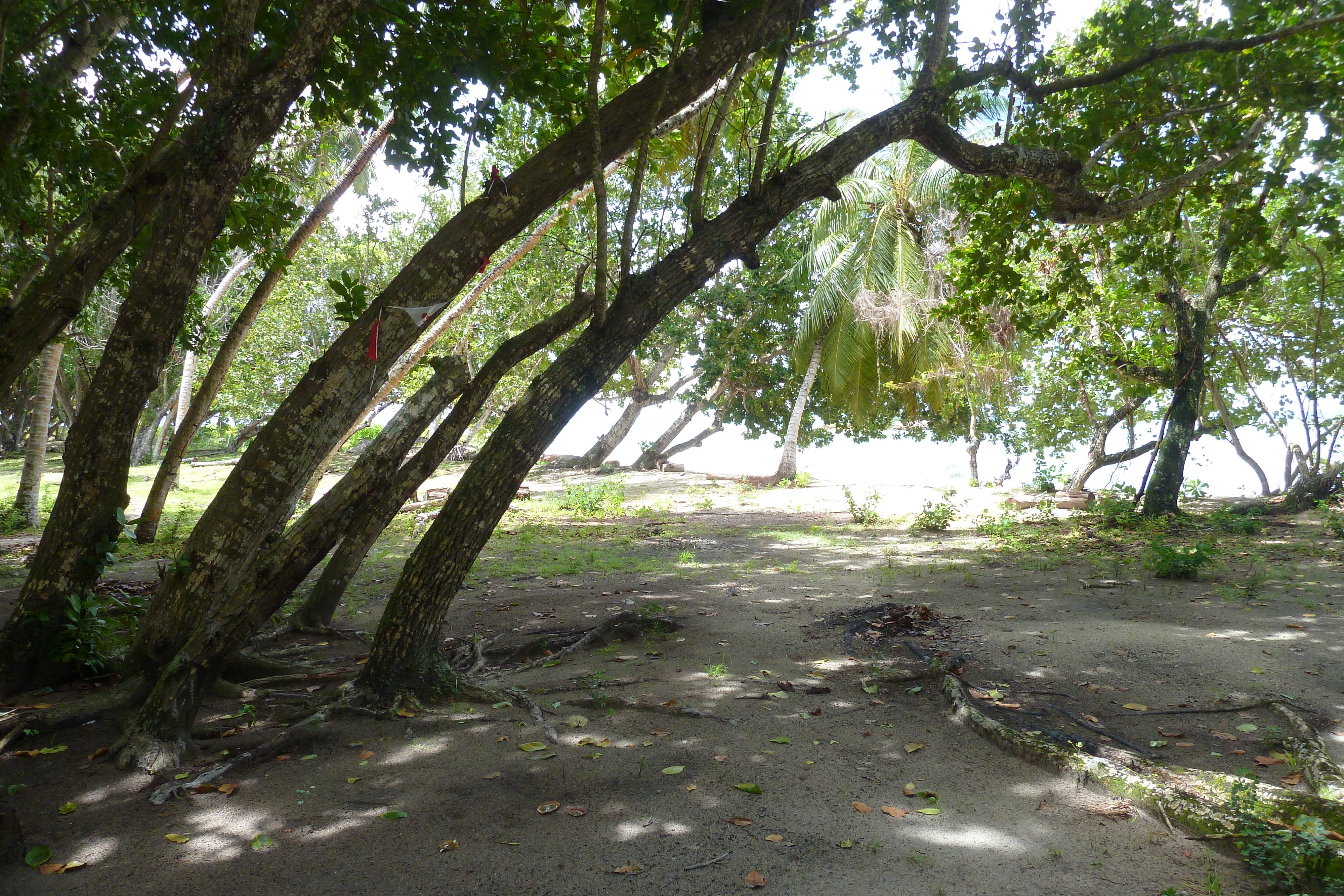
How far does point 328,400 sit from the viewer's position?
13.5ft

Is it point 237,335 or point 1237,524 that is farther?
point 1237,524

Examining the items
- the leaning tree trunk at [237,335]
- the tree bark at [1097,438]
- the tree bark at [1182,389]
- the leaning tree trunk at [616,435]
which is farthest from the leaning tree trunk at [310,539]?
the leaning tree trunk at [616,435]

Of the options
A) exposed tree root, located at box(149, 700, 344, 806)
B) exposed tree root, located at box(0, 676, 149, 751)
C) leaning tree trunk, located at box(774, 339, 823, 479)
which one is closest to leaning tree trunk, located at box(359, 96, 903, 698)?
exposed tree root, located at box(149, 700, 344, 806)

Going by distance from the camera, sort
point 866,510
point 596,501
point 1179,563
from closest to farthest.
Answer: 1. point 1179,563
2. point 866,510
3. point 596,501

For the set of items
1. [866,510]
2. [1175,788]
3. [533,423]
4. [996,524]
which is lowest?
[1175,788]

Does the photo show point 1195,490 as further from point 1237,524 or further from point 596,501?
point 596,501

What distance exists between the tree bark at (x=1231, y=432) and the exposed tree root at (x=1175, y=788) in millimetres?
11703

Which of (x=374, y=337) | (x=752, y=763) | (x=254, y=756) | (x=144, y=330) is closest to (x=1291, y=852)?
(x=752, y=763)

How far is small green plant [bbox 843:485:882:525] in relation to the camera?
1362cm

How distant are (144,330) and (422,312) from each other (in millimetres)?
1641

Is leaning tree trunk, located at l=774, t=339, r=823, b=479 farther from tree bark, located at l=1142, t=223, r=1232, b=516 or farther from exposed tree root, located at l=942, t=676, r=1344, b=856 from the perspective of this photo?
exposed tree root, located at l=942, t=676, r=1344, b=856

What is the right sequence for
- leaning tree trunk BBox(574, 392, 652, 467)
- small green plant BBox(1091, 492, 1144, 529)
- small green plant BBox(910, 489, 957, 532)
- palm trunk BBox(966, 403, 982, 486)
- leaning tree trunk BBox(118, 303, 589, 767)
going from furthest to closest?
leaning tree trunk BBox(574, 392, 652, 467) < palm trunk BBox(966, 403, 982, 486) < small green plant BBox(910, 489, 957, 532) < small green plant BBox(1091, 492, 1144, 529) < leaning tree trunk BBox(118, 303, 589, 767)

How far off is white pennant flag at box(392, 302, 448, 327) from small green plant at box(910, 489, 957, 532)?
9967 millimetres

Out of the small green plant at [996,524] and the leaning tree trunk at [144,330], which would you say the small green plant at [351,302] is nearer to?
the leaning tree trunk at [144,330]
